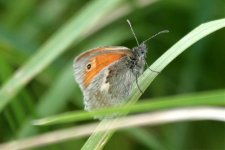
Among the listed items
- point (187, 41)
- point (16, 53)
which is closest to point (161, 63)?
point (187, 41)

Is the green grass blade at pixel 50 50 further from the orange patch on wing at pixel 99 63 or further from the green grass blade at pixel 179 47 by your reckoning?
the green grass blade at pixel 179 47

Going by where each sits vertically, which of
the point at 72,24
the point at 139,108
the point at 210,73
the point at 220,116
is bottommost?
the point at 139,108

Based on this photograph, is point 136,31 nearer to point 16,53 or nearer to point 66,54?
point 66,54

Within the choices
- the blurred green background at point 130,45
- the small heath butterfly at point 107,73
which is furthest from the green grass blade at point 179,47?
the blurred green background at point 130,45

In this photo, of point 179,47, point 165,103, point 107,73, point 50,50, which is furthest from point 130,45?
point 165,103

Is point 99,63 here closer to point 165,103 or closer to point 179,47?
point 179,47

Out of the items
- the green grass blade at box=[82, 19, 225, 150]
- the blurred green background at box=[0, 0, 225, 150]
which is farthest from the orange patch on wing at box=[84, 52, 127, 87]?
the blurred green background at box=[0, 0, 225, 150]

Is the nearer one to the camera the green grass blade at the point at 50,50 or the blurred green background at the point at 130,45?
the green grass blade at the point at 50,50
